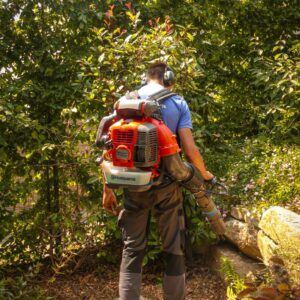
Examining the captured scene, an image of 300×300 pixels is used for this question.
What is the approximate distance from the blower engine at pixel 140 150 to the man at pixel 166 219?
198 mm

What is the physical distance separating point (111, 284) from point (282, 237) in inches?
79.5

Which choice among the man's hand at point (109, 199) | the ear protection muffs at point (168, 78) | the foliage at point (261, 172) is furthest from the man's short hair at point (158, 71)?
the foliage at point (261, 172)

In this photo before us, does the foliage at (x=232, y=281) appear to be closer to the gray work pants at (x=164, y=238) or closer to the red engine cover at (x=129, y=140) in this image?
→ the gray work pants at (x=164, y=238)

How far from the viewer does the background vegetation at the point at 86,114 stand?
464 centimetres

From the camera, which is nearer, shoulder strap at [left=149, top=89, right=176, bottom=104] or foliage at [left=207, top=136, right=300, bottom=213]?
shoulder strap at [left=149, top=89, right=176, bottom=104]

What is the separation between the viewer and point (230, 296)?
12.9 feet

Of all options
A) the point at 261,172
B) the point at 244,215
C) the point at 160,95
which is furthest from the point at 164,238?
the point at 261,172

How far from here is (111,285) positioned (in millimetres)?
4840

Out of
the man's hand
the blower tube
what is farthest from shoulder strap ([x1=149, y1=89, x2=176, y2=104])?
the man's hand

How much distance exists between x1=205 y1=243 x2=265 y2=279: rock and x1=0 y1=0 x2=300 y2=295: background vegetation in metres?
0.24

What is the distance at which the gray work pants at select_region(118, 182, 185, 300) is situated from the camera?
3455 mm

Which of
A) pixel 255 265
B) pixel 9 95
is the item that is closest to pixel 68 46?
pixel 9 95

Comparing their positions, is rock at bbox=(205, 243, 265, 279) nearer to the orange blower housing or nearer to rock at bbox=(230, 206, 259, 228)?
rock at bbox=(230, 206, 259, 228)

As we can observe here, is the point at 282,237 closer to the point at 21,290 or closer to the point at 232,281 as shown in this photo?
the point at 232,281
